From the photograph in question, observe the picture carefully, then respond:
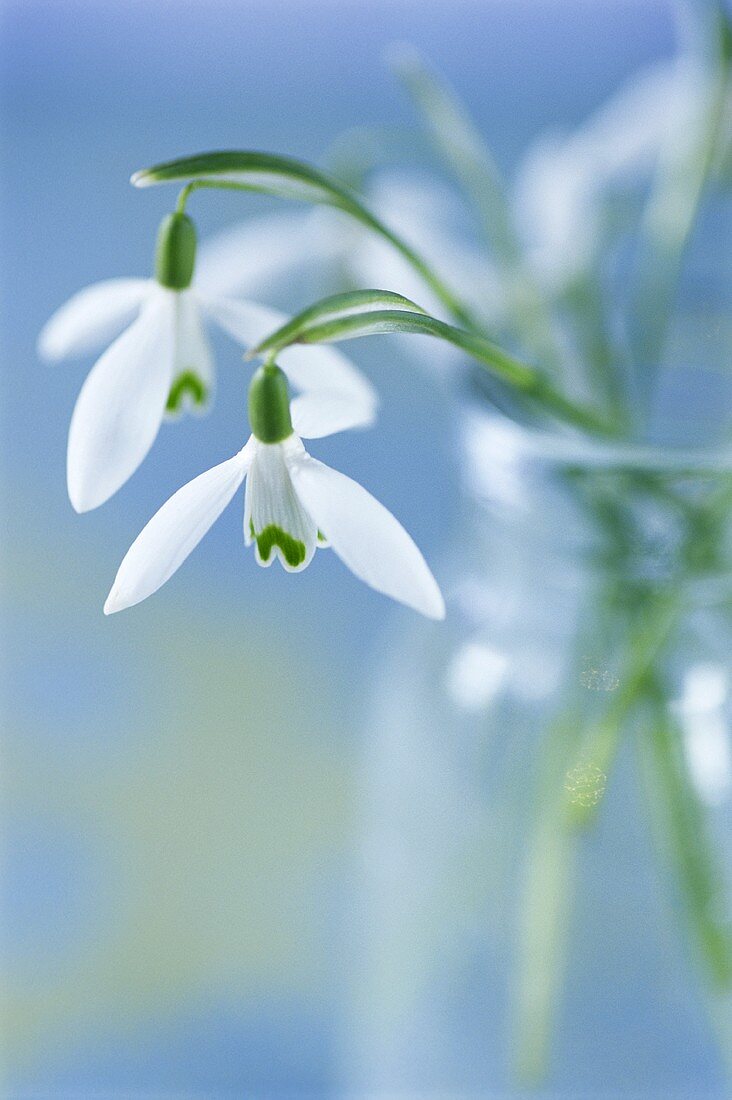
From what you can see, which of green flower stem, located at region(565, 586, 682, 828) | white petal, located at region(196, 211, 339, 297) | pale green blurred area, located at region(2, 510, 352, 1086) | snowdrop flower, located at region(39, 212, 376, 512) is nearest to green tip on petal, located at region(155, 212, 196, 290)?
snowdrop flower, located at region(39, 212, 376, 512)

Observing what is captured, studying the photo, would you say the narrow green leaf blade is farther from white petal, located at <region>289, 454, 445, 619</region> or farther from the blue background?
the blue background

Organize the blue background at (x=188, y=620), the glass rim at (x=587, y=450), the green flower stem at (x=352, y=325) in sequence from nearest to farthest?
the green flower stem at (x=352, y=325) → the glass rim at (x=587, y=450) → the blue background at (x=188, y=620)

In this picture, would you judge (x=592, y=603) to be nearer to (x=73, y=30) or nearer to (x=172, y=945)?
(x=172, y=945)

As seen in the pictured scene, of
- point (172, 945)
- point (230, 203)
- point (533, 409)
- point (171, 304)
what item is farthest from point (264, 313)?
point (230, 203)

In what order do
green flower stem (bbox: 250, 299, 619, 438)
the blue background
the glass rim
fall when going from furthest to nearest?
the blue background
the glass rim
green flower stem (bbox: 250, 299, 619, 438)

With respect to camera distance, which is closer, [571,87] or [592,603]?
[592,603]

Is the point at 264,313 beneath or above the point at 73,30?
beneath

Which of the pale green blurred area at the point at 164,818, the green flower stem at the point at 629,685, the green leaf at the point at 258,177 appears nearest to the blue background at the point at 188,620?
the pale green blurred area at the point at 164,818

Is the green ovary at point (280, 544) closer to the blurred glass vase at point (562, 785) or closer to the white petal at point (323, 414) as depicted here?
the white petal at point (323, 414)
